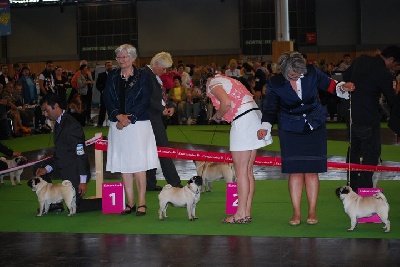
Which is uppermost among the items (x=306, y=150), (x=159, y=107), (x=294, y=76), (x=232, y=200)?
(x=294, y=76)

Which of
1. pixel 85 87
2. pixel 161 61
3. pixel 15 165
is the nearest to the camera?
pixel 161 61

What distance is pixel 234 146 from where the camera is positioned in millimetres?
7156

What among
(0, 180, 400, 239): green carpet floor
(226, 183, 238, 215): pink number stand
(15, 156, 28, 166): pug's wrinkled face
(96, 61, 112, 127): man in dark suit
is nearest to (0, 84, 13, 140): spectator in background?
(96, 61, 112, 127): man in dark suit

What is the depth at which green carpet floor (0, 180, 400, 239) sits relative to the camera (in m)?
6.81

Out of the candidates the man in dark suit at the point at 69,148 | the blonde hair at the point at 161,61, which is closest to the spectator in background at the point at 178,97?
the blonde hair at the point at 161,61

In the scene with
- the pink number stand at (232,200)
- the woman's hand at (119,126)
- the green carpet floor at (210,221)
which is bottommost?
the green carpet floor at (210,221)

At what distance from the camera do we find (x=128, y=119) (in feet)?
24.7

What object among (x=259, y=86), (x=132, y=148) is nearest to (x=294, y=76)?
(x=132, y=148)

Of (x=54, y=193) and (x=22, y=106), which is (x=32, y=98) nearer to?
(x=22, y=106)

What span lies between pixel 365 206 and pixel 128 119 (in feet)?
7.59

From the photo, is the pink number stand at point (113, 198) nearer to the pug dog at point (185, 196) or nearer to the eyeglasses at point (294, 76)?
the pug dog at point (185, 196)

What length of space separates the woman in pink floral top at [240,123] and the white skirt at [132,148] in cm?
82

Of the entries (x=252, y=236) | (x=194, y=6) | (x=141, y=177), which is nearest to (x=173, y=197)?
(x=141, y=177)

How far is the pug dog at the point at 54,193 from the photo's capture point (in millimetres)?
7766
